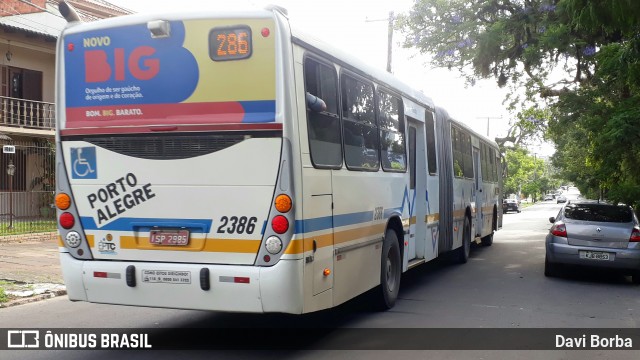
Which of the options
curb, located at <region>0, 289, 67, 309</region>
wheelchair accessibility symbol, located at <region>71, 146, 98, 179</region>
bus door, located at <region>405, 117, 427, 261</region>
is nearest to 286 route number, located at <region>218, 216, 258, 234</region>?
wheelchair accessibility symbol, located at <region>71, 146, 98, 179</region>

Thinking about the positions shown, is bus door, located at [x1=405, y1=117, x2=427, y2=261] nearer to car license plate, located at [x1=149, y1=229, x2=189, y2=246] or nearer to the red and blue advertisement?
the red and blue advertisement

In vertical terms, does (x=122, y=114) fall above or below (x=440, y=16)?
below

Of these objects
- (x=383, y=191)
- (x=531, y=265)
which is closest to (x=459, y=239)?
(x=531, y=265)

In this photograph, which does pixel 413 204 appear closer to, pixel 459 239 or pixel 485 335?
pixel 485 335

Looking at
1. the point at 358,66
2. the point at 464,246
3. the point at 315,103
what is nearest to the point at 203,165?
the point at 315,103

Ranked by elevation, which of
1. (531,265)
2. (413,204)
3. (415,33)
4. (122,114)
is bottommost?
(531,265)

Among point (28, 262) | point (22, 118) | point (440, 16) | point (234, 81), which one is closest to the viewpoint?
point (234, 81)

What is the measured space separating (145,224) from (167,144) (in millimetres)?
787

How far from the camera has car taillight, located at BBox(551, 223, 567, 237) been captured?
1175cm

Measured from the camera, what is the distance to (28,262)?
1265 cm

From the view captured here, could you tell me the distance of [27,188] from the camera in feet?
67.8

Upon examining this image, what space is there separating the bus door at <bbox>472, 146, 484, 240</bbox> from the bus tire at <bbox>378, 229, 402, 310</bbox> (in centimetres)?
680

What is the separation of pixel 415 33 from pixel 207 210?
1653 cm

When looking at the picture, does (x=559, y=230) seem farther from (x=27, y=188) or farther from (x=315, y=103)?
(x=27, y=188)
